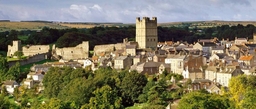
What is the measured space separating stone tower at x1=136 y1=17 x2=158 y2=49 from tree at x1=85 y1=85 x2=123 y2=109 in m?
22.6

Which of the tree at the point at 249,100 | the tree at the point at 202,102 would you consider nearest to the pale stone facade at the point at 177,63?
the tree at the point at 249,100

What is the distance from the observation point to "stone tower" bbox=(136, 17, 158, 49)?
73875mm

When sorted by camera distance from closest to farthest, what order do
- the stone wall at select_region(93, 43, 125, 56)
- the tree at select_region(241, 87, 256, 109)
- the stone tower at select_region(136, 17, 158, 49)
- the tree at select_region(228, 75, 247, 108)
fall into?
the tree at select_region(241, 87, 256, 109), the tree at select_region(228, 75, 247, 108), the stone tower at select_region(136, 17, 158, 49), the stone wall at select_region(93, 43, 125, 56)

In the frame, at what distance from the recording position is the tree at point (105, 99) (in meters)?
49.5

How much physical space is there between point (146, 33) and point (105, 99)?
82.6 feet

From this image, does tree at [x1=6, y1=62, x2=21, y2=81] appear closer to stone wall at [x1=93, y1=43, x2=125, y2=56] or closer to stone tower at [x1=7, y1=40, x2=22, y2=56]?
stone wall at [x1=93, y1=43, x2=125, y2=56]

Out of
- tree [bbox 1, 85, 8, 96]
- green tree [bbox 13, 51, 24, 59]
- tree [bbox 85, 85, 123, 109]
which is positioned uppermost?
green tree [bbox 13, 51, 24, 59]

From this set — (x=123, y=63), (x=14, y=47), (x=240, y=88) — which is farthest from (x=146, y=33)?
(x=240, y=88)

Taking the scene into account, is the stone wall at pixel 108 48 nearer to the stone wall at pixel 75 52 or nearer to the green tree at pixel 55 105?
the stone wall at pixel 75 52

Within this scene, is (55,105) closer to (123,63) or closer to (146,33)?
(123,63)

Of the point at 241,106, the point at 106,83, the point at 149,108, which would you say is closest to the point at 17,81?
the point at 106,83

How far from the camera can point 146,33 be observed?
7388 centimetres

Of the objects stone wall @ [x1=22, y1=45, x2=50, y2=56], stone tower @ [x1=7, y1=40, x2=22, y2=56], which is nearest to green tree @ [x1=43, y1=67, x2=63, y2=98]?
stone wall @ [x1=22, y1=45, x2=50, y2=56]

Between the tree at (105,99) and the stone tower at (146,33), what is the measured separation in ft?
74.2
